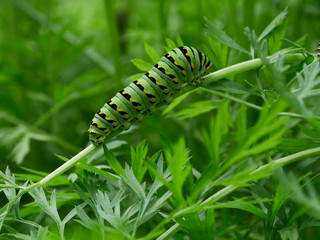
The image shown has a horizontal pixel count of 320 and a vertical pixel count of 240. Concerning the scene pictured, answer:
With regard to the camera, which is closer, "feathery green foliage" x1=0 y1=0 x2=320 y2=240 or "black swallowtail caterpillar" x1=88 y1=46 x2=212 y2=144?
"feathery green foliage" x1=0 y1=0 x2=320 y2=240

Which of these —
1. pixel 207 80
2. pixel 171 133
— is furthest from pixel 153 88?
pixel 171 133

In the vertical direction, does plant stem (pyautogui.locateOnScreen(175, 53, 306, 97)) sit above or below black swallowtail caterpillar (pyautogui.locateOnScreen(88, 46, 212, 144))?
below

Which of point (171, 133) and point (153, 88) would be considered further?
point (171, 133)

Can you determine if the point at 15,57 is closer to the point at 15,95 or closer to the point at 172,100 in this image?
the point at 15,95

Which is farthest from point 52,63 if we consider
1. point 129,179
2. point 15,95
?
point 129,179

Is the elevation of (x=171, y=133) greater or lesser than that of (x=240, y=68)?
greater

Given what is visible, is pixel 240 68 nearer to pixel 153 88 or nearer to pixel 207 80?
pixel 207 80

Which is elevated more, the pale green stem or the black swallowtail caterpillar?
the black swallowtail caterpillar

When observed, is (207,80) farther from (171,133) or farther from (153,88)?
(171,133)
